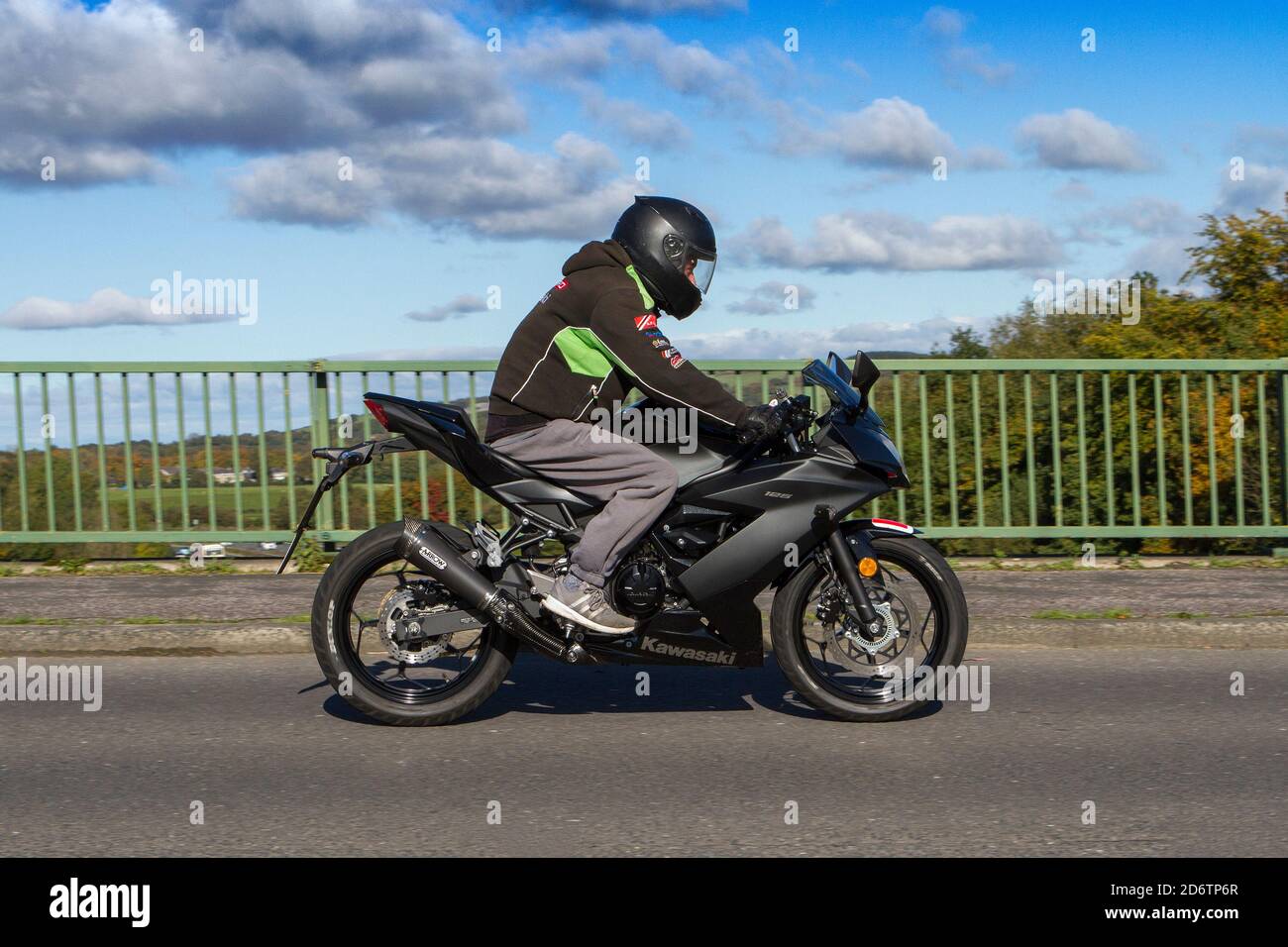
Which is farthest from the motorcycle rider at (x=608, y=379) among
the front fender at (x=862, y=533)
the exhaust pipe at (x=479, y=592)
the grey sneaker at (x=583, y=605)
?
the front fender at (x=862, y=533)

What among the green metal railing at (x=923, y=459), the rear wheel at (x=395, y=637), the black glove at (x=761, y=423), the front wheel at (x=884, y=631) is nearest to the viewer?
the black glove at (x=761, y=423)

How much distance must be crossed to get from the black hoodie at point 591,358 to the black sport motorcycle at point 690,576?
0.19 m

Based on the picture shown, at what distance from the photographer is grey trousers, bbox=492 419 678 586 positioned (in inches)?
199

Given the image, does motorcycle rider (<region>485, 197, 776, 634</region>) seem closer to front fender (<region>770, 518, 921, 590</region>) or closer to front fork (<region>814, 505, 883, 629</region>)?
front fork (<region>814, 505, 883, 629</region>)

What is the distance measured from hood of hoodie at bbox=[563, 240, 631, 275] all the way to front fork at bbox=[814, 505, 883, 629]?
1.21 m

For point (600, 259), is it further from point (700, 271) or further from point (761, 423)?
point (761, 423)

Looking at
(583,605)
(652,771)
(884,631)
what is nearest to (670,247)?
(583,605)

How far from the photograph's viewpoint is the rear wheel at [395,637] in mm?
5211

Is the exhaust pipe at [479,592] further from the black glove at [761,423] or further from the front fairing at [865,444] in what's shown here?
the front fairing at [865,444]

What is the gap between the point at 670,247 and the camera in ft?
17.0

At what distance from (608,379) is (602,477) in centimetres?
43
